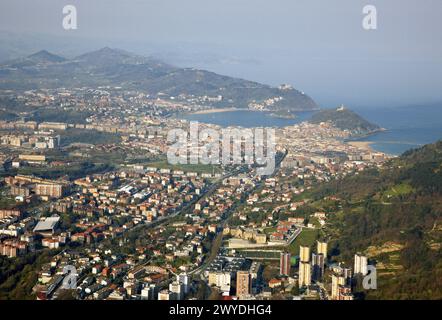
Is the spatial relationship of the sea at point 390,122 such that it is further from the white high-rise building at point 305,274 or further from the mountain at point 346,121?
the white high-rise building at point 305,274

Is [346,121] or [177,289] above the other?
[346,121]

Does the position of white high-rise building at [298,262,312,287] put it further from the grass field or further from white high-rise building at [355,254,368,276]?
the grass field

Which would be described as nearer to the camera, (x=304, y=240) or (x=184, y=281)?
(x=184, y=281)

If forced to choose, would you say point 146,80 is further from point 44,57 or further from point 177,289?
point 177,289

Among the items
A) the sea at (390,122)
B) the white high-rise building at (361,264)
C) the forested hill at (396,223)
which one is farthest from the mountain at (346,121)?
the white high-rise building at (361,264)

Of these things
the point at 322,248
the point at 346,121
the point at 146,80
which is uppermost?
the point at 146,80

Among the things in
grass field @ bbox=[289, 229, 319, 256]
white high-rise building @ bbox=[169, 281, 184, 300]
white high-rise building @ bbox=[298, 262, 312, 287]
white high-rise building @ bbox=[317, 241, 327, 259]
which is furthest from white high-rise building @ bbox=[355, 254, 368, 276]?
white high-rise building @ bbox=[169, 281, 184, 300]

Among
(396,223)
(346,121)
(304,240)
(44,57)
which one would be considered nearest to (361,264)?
(304,240)
